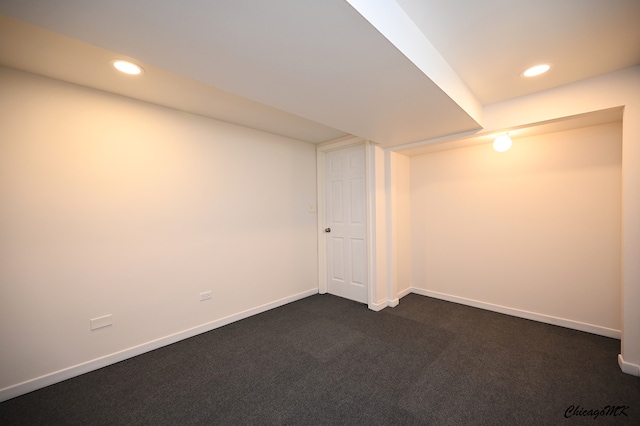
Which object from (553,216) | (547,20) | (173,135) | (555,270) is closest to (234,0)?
(547,20)

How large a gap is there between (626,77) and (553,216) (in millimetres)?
1397

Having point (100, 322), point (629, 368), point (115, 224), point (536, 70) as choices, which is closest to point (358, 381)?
point (629, 368)

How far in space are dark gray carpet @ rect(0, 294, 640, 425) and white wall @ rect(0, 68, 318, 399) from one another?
344 mm

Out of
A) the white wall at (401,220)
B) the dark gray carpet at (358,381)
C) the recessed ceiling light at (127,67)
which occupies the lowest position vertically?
the dark gray carpet at (358,381)

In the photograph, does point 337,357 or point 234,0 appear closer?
point 234,0

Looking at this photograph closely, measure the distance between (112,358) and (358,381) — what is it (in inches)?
85.2

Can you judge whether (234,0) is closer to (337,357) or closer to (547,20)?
(547,20)

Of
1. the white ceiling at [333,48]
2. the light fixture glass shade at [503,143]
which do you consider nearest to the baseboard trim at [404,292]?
the light fixture glass shade at [503,143]

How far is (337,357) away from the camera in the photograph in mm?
2307

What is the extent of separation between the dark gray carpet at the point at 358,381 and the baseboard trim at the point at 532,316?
0.29ft

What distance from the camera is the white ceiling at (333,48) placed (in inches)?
45.0

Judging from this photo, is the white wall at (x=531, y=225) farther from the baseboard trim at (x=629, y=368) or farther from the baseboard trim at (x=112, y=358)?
the baseboard trim at (x=112, y=358)

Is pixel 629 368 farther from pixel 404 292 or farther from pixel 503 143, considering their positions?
pixel 404 292

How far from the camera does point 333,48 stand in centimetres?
136
